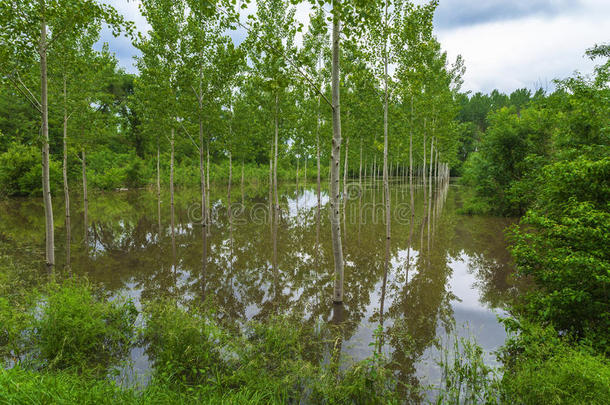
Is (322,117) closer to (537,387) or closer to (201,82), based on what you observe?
(201,82)

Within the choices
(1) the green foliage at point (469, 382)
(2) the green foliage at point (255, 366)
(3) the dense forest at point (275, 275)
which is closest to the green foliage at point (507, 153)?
(3) the dense forest at point (275, 275)

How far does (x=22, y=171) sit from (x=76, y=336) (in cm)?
3280

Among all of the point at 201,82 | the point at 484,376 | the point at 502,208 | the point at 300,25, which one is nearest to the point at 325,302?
the point at 484,376

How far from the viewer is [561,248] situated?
4992 mm

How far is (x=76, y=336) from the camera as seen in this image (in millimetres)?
4793

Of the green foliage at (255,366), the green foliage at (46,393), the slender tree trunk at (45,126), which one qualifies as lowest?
the green foliage at (255,366)

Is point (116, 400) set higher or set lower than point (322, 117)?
lower

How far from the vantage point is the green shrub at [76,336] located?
15.0 ft

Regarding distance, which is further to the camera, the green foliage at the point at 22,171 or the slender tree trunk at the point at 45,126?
the green foliage at the point at 22,171

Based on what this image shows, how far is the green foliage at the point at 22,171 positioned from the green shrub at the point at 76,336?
92.4ft

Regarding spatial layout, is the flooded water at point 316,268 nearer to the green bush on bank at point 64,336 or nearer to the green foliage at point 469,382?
the green foliage at point 469,382

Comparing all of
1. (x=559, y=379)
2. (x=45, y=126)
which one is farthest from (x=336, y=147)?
(x=45, y=126)

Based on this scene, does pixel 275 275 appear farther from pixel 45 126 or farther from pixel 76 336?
pixel 45 126

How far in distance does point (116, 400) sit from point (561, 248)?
23.7ft
